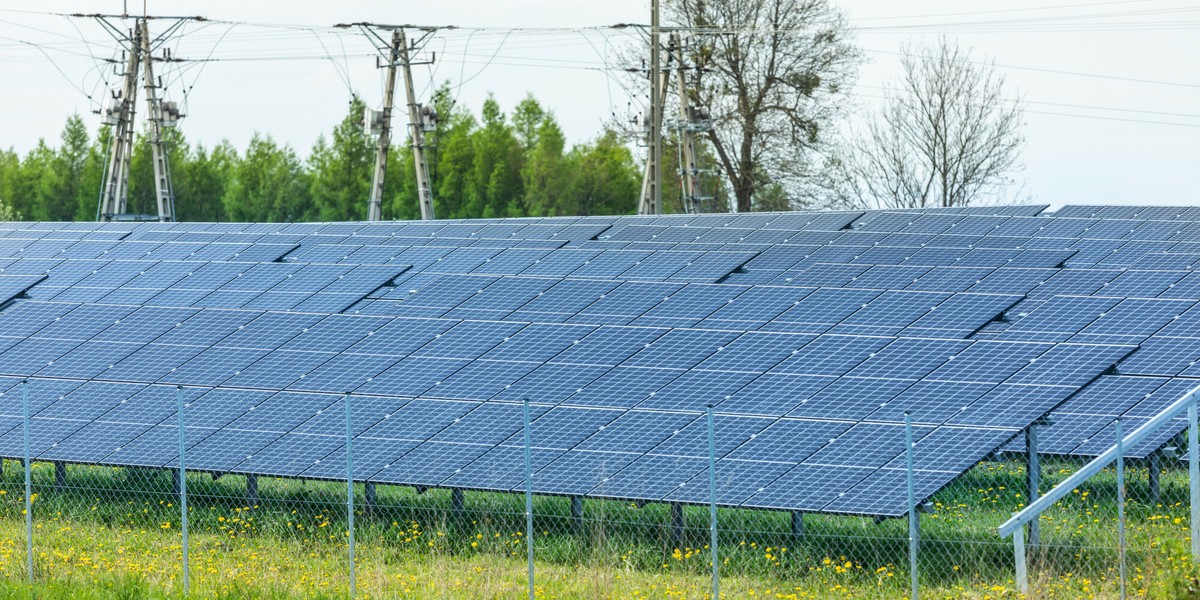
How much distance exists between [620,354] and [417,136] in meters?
36.0

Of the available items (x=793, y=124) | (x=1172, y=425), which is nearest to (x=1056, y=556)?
(x=1172, y=425)

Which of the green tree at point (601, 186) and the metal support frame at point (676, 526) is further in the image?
the green tree at point (601, 186)

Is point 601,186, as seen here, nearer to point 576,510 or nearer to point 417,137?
point 417,137

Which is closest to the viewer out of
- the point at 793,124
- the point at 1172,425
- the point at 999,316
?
the point at 1172,425

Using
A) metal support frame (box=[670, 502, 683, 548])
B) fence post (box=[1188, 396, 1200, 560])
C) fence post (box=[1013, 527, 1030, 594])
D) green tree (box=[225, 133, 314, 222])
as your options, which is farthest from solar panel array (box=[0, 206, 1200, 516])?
green tree (box=[225, 133, 314, 222])

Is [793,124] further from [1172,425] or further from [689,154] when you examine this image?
[1172,425]

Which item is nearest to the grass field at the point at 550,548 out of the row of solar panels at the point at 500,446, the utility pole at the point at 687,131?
the row of solar panels at the point at 500,446

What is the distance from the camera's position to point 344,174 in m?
86.4

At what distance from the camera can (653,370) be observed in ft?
63.3

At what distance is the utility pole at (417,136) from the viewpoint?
2122 inches

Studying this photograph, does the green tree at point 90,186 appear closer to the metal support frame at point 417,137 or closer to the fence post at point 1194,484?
the metal support frame at point 417,137

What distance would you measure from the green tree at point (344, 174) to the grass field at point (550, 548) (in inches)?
2615

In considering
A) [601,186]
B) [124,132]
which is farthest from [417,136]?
[601,186]

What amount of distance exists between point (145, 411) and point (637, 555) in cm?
731
